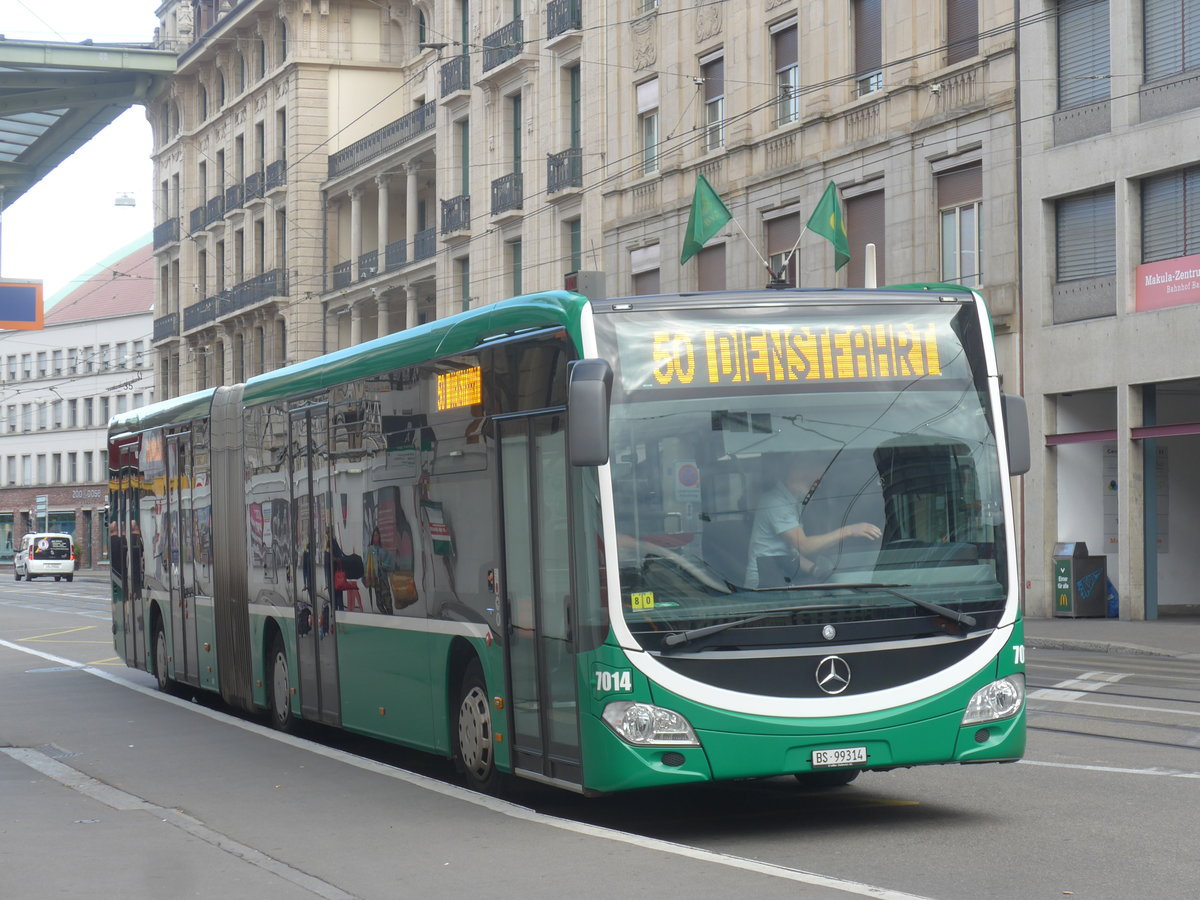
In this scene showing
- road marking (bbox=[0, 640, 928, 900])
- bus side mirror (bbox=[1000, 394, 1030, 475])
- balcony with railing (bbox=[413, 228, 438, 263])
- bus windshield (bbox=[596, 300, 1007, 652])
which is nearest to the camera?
road marking (bbox=[0, 640, 928, 900])

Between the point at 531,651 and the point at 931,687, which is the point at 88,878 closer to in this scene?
the point at 531,651

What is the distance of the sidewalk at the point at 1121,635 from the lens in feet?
70.8

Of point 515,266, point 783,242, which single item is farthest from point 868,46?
point 515,266

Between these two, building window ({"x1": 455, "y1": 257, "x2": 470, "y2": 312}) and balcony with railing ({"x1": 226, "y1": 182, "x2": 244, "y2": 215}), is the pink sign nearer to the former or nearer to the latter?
building window ({"x1": 455, "y1": 257, "x2": 470, "y2": 312})

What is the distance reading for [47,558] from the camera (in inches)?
2884

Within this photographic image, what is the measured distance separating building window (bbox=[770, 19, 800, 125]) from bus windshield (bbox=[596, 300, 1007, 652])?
83.5 ft

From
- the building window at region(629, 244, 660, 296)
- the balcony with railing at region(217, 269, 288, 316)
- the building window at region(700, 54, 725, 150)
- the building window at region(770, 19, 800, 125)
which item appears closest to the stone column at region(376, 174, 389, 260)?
the balcony with railing at region(217, 269, 288, 316)

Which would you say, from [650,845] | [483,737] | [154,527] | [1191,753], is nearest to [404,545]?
[483,737]

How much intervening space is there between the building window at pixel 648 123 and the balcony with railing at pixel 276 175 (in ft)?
79.2

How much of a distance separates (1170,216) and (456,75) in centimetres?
2561

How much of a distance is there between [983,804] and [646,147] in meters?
30.8

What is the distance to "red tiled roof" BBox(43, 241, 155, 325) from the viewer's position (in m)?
95.1

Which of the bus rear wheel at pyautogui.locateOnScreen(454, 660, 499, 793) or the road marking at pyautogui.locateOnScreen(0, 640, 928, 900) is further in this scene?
the bus rear wheel at pyautogui.locateOnScreen(454, 660, 499, 793)

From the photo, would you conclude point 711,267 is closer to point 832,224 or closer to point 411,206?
point 832,224
